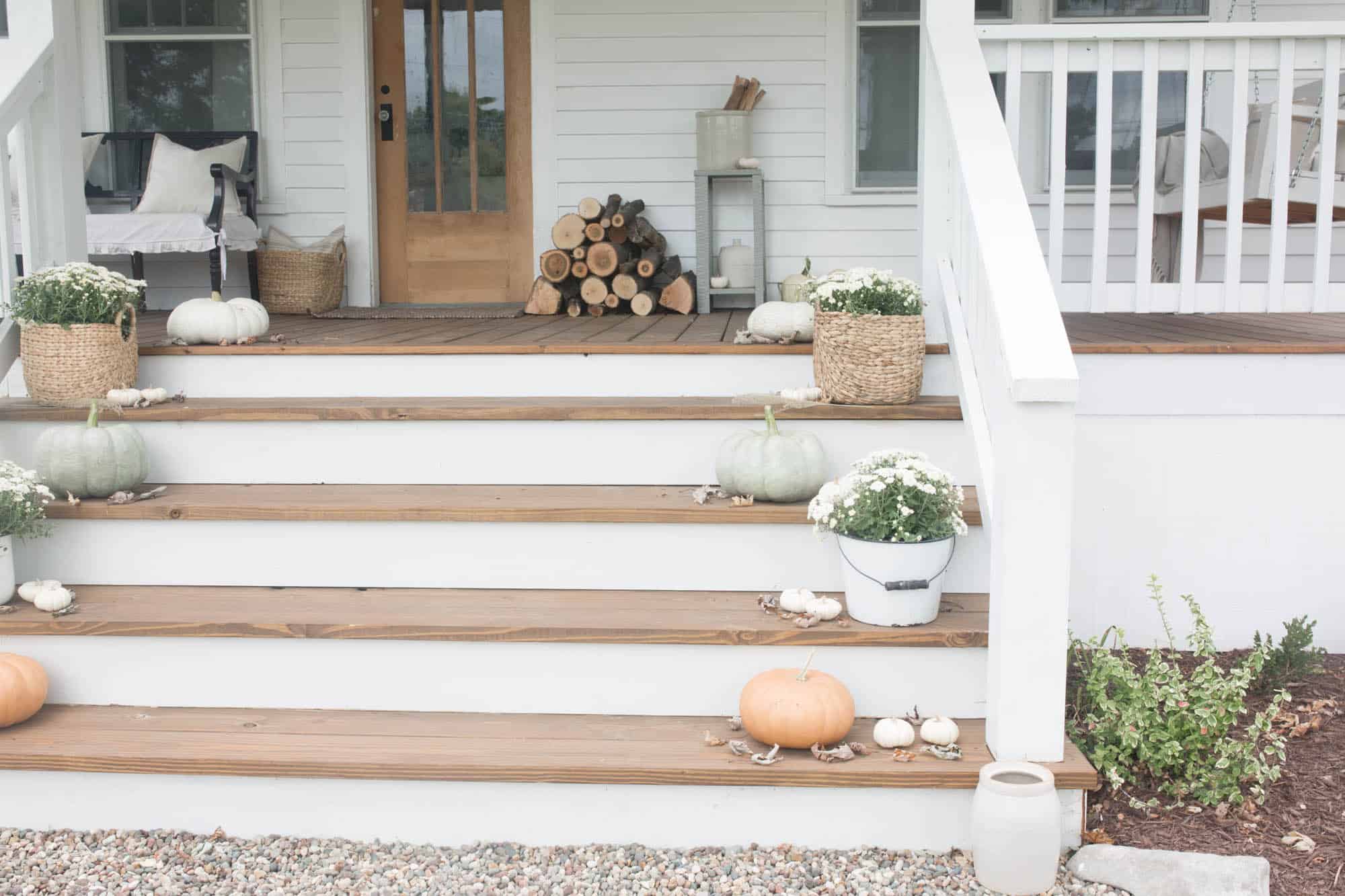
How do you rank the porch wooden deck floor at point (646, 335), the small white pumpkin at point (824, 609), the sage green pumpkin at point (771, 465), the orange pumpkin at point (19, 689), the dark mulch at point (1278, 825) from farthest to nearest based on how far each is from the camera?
the porch wooden deck floor at point (646, 335) < the sage green pumpkin at point (771, 465) < the small white pumpkin at point (824, 609) < the orange pumpkin at point (19, 689) < the dark mulch at point (1278, 825)

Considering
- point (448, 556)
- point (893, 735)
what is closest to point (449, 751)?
point (448, 556)

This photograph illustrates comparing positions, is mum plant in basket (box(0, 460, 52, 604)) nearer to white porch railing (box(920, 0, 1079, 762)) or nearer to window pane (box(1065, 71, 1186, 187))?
white porch railing (box(920, 0, 1079, 762))

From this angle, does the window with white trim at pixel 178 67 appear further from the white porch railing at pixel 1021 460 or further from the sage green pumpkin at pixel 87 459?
the white porch railing at pixel 1021 460

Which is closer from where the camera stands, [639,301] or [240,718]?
[240,718]

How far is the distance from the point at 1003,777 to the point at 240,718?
1.45m

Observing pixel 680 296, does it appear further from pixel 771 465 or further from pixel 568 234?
pixel 771 465

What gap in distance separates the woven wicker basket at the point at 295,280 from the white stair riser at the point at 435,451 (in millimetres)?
2502

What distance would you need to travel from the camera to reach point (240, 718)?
2.45 metres

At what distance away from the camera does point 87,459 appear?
279cm

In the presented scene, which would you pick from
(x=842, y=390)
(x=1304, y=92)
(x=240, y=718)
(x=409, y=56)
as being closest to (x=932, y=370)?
(x=842, y=390)

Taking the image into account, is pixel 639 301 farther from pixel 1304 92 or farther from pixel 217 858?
pixel 217 858

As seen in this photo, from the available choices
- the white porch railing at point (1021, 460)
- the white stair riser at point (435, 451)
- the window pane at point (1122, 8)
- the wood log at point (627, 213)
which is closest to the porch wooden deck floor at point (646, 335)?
the white stair riser at point (435, 451)

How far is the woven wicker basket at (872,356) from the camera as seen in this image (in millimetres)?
2904

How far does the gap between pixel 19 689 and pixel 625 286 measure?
3.40 meters
